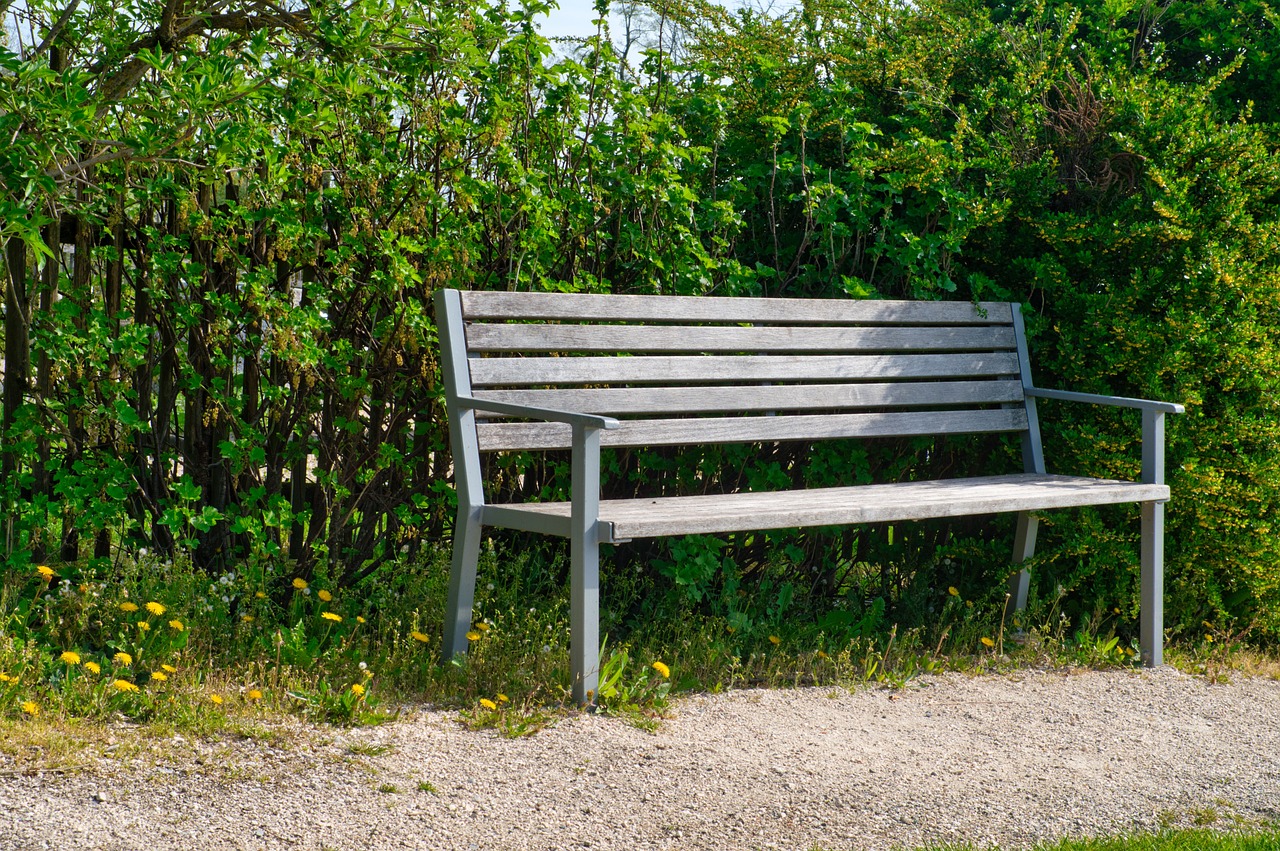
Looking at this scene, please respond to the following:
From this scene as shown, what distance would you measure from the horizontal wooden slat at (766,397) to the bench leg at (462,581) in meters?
0.37

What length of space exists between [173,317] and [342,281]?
51 centimetres

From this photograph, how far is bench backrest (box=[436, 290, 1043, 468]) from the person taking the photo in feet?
11.8

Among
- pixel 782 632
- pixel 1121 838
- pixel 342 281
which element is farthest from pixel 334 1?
pixel 1121 838

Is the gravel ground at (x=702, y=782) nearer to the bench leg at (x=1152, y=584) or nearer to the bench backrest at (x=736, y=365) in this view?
the bench leg at (x=1152, y=584)

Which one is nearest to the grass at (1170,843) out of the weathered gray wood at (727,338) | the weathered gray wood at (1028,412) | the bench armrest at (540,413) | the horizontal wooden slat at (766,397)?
the bench armrest at (540,413)

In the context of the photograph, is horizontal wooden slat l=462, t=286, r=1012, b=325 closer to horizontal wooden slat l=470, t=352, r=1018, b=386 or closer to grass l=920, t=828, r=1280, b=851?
horizontal wooden slat l=470, t=352, r=1018, b=386

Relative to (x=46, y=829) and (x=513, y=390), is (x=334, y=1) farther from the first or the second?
(x=46, y=829)

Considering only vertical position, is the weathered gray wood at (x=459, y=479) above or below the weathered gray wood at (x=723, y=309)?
below

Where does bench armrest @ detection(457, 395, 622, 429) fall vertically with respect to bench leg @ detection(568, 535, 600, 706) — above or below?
above

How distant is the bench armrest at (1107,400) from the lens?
13.1 ft

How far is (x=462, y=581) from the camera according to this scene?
346 cm

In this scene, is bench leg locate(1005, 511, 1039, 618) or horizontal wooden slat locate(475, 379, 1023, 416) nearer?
horizontal wooden slat locate(475, 379, 1023, 416)

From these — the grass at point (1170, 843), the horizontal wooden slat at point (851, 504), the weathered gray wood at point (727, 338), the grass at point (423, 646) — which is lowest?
the grass at point (1170, 843)

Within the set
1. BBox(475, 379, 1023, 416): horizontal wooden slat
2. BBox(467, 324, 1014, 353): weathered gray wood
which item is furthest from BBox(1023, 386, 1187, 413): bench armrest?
BBox(467, 324, 1014, 353): weathered gray wood
